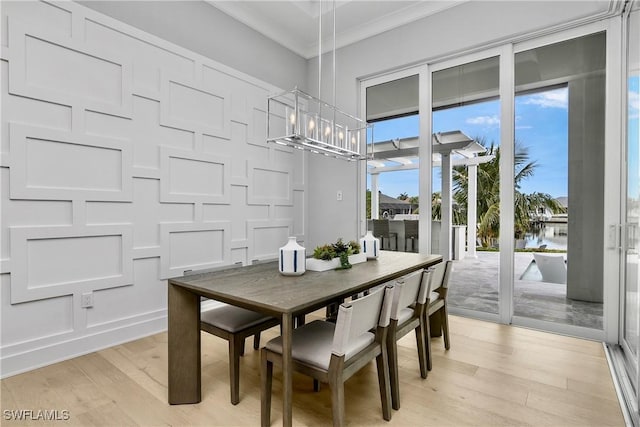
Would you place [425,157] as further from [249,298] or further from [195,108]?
[249,298]

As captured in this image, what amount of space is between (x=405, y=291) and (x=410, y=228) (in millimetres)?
2018

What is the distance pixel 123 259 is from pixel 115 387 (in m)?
1.01

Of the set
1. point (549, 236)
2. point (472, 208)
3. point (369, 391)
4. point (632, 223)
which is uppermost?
point (472, 208)

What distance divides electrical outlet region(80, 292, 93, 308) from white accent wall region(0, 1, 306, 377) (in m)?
0.02

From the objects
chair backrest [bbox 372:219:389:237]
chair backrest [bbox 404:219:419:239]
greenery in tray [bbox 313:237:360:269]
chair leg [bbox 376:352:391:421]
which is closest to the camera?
chair leg [bbox 376:352:391:421]

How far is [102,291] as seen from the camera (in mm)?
2594

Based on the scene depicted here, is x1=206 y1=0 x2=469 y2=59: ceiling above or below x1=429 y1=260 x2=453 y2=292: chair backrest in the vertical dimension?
above

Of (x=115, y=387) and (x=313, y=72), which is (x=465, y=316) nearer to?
(x=115, y=387)

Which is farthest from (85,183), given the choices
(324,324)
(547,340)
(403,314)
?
(547,340)

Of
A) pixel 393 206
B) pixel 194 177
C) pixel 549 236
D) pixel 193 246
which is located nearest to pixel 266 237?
pixel 193 246

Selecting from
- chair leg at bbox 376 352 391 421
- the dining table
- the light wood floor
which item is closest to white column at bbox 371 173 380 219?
the light wood floor

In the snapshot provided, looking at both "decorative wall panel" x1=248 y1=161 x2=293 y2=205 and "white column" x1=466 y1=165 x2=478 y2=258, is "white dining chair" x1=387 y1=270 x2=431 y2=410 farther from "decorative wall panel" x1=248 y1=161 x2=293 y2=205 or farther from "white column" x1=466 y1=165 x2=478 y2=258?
"decorative wall panel" x1=248 y1=161 x2=293 y2=205

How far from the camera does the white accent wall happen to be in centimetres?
219

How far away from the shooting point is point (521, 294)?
10.4 ft
